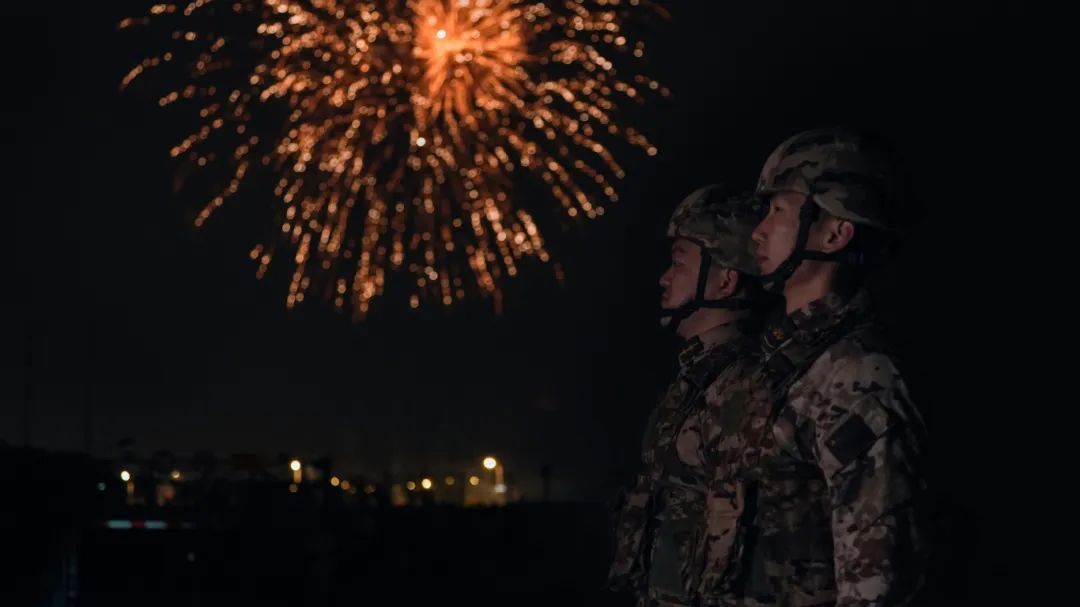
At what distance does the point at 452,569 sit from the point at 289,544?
2.91 m

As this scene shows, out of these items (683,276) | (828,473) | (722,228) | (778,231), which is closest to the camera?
(828,473)

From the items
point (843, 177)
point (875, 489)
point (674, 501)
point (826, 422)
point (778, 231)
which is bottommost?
point (875, 489)

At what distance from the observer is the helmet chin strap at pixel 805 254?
6.00 m

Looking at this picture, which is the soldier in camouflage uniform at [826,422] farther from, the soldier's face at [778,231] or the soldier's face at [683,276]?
the soldier's face at [683,276]

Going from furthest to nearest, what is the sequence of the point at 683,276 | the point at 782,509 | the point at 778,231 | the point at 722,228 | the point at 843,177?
the point at 683,276
the point at 722,228
the point at 778,231
the point at 843,177
the point at 782,509

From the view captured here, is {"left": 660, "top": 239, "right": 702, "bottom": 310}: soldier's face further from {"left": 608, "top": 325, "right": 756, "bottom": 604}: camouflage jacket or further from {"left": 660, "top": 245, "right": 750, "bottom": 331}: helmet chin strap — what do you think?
{"left": 608, "top": 325, "right": 756, "bottom": 604}: camouflage jacket

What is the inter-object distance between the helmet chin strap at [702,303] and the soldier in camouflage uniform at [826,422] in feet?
7.84

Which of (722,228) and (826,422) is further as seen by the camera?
(722,228)

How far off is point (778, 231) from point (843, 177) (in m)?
0.29

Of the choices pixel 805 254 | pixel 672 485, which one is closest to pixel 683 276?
pixel 672 485

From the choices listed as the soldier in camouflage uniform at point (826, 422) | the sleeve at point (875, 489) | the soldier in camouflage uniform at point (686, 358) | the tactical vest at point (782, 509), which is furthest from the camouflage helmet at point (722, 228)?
the sleeve at point (875, 489)

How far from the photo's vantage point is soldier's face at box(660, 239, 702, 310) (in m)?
8.87

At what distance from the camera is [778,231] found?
616 centimetres

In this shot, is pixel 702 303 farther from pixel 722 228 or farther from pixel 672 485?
pixel 672 485
